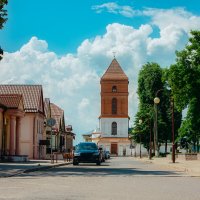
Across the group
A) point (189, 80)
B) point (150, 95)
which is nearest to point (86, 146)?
point (189, 80)

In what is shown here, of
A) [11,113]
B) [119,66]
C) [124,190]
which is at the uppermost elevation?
[119,66]

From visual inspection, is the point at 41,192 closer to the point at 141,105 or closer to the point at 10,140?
the point at 10,140

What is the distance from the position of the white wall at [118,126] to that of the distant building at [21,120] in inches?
2542

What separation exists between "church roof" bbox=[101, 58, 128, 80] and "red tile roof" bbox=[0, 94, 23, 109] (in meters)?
89.6

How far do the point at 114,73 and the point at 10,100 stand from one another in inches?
3716

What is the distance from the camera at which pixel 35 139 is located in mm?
75062

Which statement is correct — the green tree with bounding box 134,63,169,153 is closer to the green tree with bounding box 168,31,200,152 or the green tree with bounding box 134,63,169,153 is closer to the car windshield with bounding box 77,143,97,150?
the green tree with bounding box 168,31,200,152

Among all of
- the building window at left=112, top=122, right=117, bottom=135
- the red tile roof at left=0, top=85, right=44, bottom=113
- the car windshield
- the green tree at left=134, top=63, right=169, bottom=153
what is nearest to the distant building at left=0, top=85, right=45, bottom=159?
the red tile roof at left=0, top=85, right=44, bottom=113

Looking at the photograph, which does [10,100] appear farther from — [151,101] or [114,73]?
[114,73]

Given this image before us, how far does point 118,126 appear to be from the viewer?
14962 centimetres

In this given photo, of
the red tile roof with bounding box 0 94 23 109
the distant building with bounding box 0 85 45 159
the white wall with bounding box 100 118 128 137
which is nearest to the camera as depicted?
the distant building with bounding box 0 85 45 159

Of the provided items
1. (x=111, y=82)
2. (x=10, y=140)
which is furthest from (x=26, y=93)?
(x=111, y=82)

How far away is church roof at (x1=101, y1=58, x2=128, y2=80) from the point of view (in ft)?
489

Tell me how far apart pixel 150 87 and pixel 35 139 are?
33.2 metres
